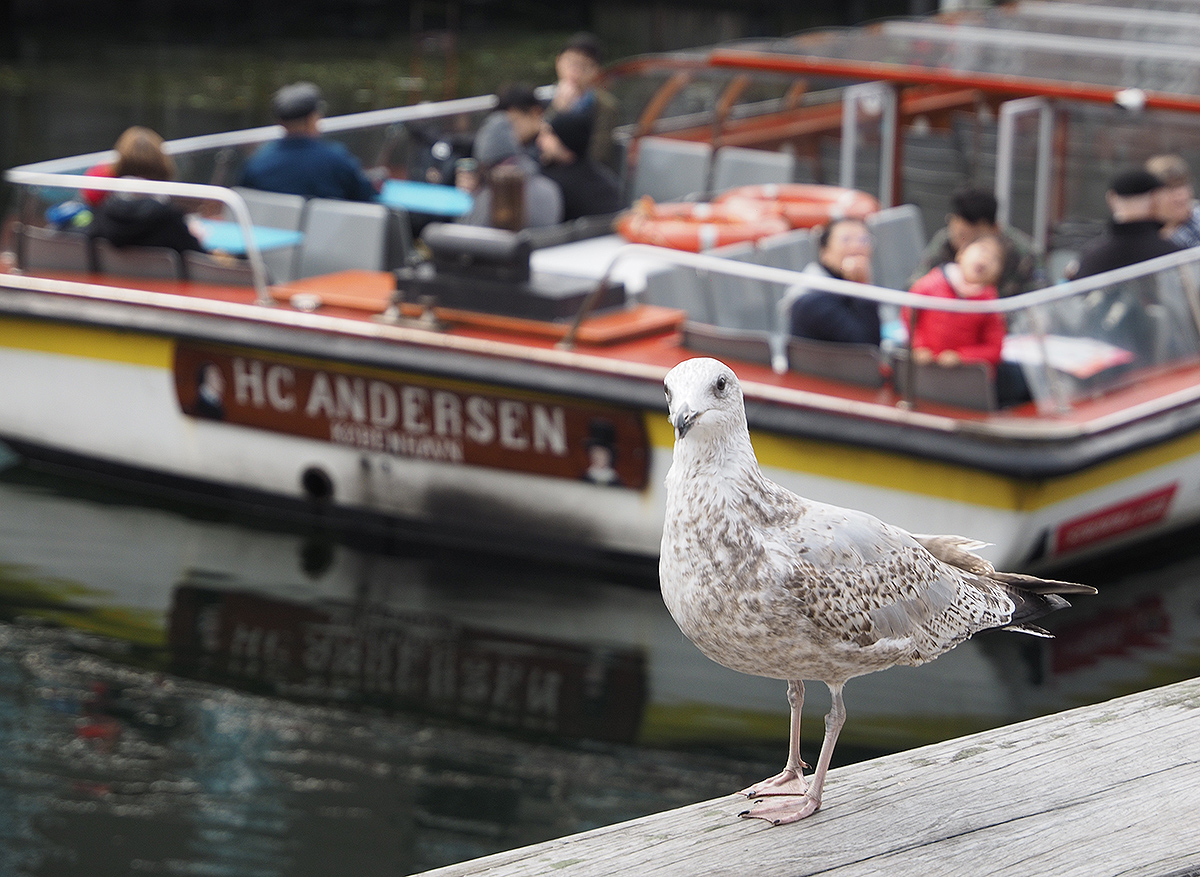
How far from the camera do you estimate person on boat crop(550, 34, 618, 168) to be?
8391 millimetres

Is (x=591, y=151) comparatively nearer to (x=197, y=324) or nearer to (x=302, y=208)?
(x=302, y=208)

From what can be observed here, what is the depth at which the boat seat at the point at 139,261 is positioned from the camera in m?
7.03

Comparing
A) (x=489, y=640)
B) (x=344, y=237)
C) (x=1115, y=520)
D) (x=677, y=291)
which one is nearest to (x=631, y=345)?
(x=677, y=291)

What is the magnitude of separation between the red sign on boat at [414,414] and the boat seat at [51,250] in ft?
2.26

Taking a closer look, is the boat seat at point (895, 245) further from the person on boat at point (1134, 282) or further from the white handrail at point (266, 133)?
the white handrail at point (266, 133)

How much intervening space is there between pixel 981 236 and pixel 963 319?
538 mm

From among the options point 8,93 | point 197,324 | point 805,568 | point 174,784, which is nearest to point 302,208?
point 197,324

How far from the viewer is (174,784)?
494cm

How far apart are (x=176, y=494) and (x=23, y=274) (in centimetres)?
110

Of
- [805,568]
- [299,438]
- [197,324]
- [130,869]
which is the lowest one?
[130,869]

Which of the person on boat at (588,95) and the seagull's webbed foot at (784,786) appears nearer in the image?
the seagull's webbed foot at (784,786)

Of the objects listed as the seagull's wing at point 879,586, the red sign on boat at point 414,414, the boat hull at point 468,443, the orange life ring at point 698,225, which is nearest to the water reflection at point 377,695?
the boat hull at point 468,443

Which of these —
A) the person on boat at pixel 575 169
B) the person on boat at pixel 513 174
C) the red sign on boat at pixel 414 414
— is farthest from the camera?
the person on boat at pixel 575 169

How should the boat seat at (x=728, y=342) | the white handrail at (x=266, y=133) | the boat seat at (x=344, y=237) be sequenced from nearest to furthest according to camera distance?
the boat seat at (x=728, y=342)
the boat seat at (x=344, y=237)
the white handrail at (x=266, y=133)
